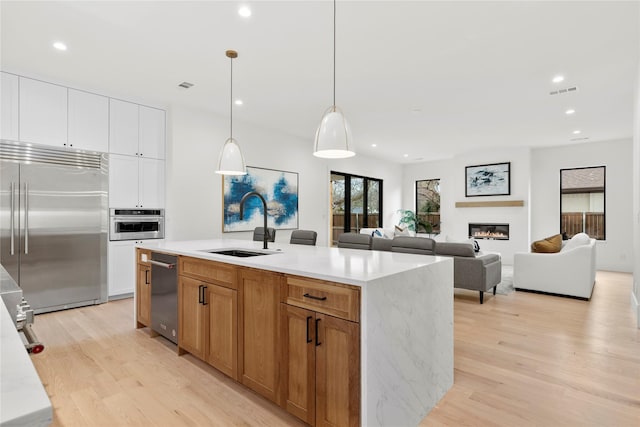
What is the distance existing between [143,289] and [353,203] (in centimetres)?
586

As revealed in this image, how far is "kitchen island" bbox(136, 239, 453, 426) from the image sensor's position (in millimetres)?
1546

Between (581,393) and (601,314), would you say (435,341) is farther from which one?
(601,314)

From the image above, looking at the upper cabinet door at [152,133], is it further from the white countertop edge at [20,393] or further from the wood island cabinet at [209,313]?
the white countertop edge at [20,393]

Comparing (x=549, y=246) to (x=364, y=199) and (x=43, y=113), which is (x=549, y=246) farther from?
(x=43, y=113)

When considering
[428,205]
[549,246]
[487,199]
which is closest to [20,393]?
[549,246]

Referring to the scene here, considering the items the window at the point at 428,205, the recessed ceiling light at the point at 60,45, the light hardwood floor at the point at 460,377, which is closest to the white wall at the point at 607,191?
the window at the point at 428,205

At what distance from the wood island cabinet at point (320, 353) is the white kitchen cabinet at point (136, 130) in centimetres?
382

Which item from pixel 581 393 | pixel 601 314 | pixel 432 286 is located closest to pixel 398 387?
pixel 432 286

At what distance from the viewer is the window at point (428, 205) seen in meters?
9.62

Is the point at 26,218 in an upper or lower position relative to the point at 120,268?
upper

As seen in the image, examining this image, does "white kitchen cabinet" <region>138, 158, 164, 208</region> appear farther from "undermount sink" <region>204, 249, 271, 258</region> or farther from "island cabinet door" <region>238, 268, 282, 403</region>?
"island cabinet door" <region>238, 268, 282, 403</region>

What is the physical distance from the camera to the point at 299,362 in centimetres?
179

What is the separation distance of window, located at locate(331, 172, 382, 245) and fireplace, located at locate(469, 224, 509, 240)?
2.39 metres

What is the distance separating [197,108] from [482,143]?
5.77 meters
